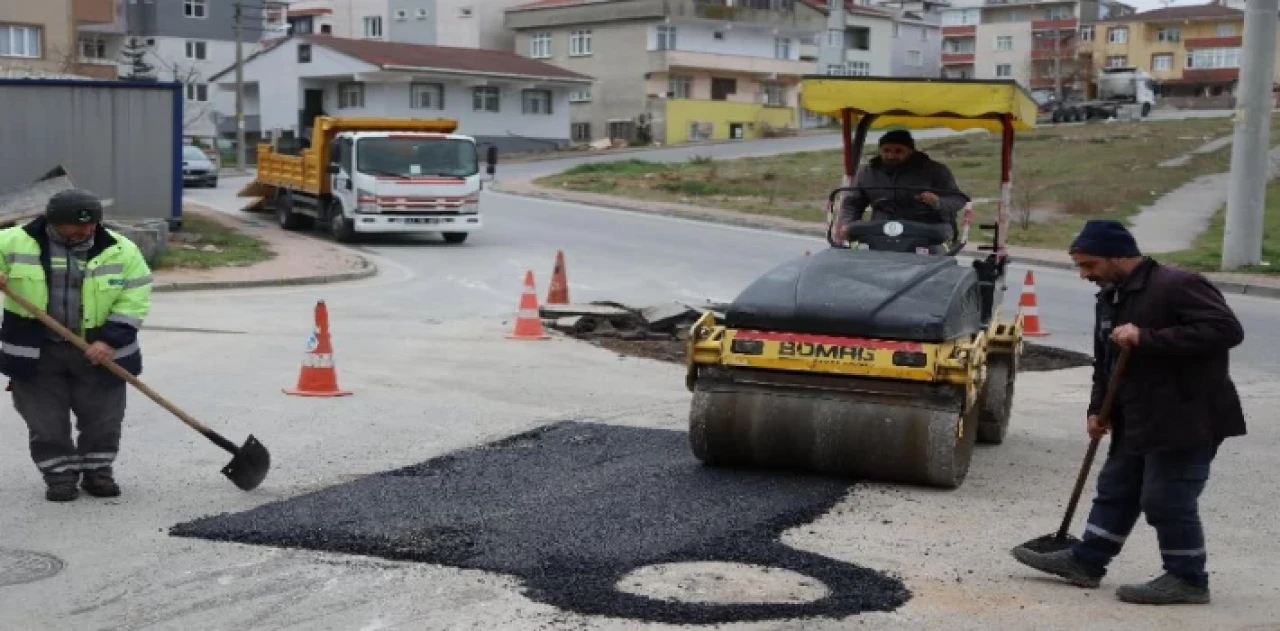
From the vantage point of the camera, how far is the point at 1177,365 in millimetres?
6188

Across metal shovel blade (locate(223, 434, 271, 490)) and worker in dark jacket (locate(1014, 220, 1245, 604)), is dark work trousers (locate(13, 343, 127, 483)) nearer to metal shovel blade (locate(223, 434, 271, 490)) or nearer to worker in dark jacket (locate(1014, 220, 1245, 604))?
metal shovel blade (locate(223, 434, 271, 490))

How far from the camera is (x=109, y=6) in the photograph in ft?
182

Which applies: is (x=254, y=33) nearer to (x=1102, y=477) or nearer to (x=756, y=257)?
(x=756, y=257)

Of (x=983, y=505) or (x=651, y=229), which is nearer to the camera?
(x=983, y=505)

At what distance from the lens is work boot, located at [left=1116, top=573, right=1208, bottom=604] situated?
20.4 ft

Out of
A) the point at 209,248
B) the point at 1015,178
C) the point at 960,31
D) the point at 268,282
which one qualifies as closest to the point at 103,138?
the point at 209,248

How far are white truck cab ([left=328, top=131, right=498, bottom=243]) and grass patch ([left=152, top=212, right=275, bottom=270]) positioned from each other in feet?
6.02

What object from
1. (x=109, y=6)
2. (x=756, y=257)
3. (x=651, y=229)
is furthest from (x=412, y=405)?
(x=109, y=6)

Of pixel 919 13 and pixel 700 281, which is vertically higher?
pixel 919 13

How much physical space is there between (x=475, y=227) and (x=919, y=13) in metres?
89.7

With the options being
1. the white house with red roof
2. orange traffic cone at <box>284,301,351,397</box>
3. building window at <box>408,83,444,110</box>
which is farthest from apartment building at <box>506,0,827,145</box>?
orange traffic cone at <box>284,301,351,397</box>

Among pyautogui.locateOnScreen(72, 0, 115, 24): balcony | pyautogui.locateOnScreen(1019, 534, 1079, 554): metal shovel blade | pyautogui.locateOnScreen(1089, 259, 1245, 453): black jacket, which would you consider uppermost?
pyautogui.locateOnScreen(72, 0, 115, 24): balcony

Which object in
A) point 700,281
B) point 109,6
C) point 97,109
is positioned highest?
point 109,6

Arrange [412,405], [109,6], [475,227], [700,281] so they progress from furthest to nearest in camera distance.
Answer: [109,6], [475,227], [700,281], [412,405]
